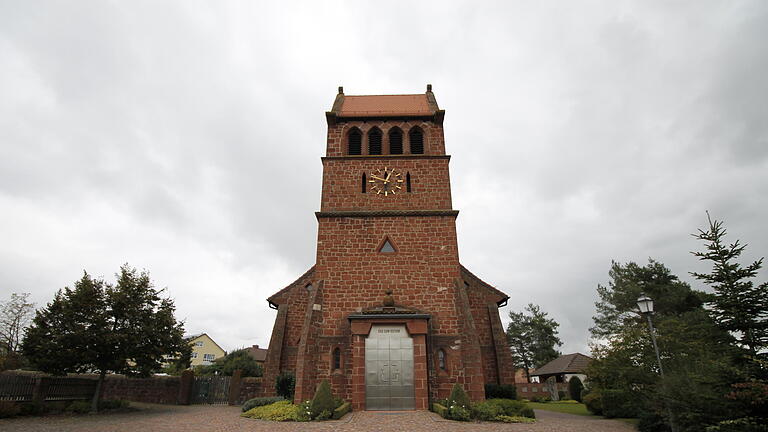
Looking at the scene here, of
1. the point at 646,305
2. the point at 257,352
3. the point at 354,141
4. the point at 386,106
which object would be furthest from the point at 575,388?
the point at 257,352

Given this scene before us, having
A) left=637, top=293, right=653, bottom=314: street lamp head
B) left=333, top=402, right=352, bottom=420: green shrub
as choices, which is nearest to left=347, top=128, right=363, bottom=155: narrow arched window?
left=333, top=402, right=352, bottom=420: green shrub

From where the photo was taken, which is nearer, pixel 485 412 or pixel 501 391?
pixel 485 412

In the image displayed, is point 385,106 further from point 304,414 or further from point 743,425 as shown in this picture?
point 743,425

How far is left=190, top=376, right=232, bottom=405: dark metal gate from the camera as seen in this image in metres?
24.9

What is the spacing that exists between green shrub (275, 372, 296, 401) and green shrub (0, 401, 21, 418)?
32.1 feet

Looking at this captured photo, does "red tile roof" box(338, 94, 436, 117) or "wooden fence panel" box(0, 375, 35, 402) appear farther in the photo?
"red tile roof" box(338, 94, 436, 117)

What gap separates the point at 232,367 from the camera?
104 feet

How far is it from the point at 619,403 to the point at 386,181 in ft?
45.3

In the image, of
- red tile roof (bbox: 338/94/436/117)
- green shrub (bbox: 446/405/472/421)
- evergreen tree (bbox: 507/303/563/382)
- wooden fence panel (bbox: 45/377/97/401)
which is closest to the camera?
green shrub (bbox: 446/405/472/421)

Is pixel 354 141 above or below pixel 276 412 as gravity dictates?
above

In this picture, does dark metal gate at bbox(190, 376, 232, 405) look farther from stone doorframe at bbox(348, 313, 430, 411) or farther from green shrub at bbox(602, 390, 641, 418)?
green shrub at bbox(602, 390, 641, 418)

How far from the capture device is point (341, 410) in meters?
14.2

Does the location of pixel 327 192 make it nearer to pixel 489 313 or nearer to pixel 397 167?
pixel 397 167

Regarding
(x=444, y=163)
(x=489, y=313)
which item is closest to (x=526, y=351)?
(x=489, y=313)
